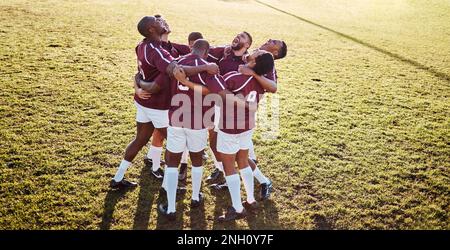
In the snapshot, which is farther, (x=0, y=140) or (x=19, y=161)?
(x=0, y=140)

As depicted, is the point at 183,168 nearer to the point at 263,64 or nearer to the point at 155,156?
the point at 155,156

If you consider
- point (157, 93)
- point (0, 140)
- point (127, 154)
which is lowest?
point (0, 140)

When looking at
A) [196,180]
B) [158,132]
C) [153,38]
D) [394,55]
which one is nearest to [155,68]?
[153,38]

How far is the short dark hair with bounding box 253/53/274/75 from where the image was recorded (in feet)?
15.7

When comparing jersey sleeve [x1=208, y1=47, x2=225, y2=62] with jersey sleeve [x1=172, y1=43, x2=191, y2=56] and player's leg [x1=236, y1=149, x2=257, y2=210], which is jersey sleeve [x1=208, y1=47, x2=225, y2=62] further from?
player's leg [x1=236, y1=149, x2=257, y2=210]

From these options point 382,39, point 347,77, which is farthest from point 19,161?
point 382,39

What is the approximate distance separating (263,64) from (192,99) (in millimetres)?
987

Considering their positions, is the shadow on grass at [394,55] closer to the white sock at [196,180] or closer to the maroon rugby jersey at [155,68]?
the white sock at [196,180]

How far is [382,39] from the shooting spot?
17953mm

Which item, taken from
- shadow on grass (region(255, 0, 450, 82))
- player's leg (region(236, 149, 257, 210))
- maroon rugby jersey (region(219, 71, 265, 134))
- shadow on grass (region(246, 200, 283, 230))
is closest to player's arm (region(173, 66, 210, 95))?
maroon rugby jersey (region(219, 71, 265, 134))

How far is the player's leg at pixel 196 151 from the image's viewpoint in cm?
A: 504

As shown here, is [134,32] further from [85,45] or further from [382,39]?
[382,39]

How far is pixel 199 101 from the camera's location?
4.93m

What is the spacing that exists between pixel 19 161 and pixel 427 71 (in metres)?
12.5
